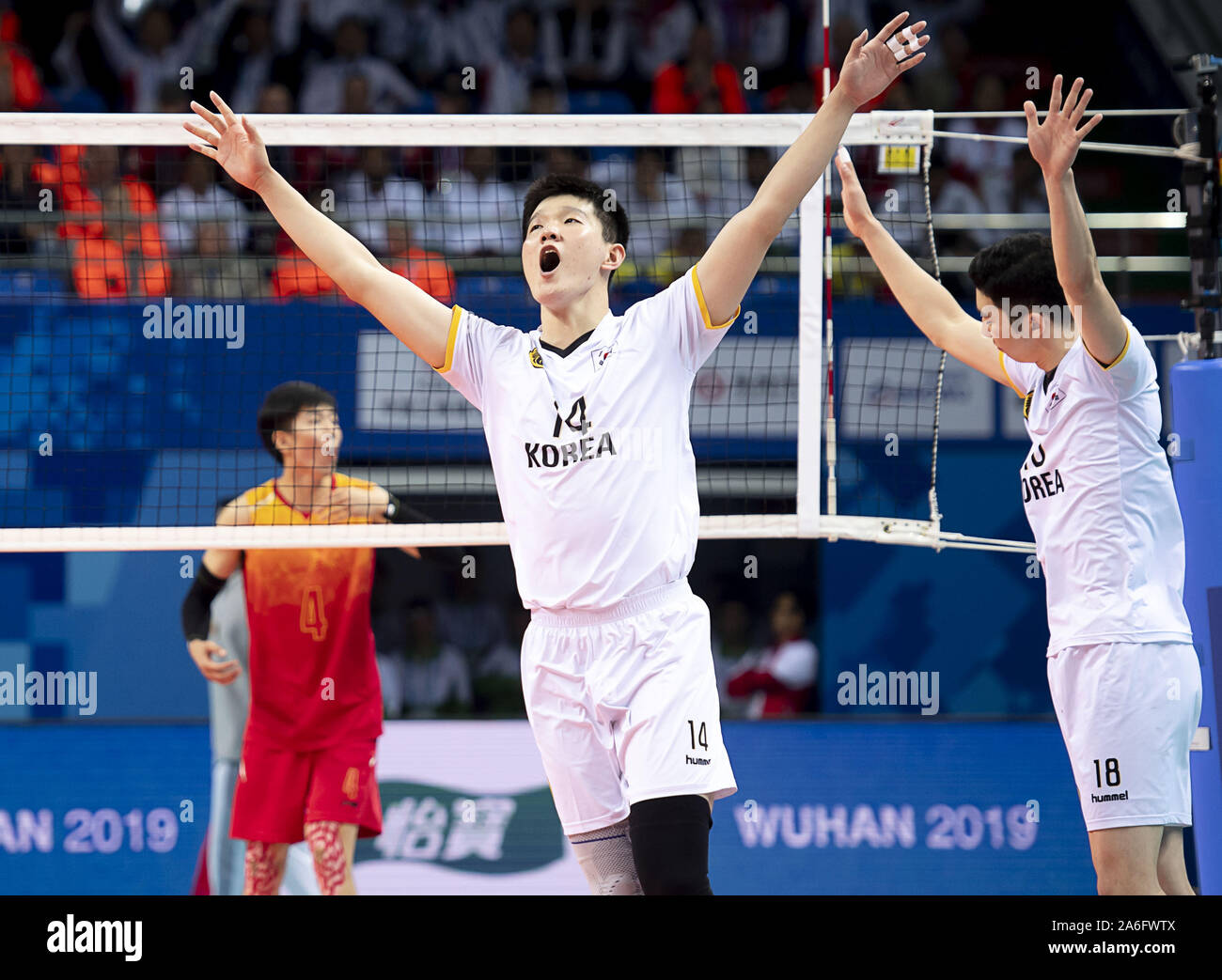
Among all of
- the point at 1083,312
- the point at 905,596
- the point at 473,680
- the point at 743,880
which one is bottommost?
the point at 743,880

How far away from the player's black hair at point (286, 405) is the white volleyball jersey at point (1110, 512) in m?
3.30

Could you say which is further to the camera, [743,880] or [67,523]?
[67,523]

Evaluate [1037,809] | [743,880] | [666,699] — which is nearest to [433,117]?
[666,699]

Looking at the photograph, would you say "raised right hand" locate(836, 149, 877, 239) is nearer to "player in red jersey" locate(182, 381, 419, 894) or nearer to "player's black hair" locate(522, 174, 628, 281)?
"player's black hair" locate(522, 174, 628, 281)

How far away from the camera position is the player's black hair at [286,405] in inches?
249

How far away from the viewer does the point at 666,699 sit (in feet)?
12.1

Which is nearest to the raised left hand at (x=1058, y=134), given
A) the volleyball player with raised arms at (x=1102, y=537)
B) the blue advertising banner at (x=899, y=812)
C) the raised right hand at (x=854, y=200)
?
the volleyball player with raised arms at (x=1102, y=537)

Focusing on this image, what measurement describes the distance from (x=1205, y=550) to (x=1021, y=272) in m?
1.52

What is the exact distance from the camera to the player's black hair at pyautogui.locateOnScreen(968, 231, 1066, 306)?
4641mm

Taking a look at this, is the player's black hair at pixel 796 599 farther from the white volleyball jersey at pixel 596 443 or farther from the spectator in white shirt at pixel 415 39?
the spectator in white shirt at pixel 415 39

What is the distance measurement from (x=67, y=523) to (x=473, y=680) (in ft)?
Result: 9.40
